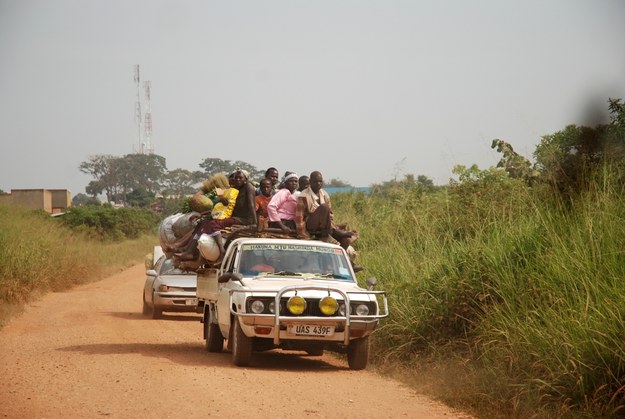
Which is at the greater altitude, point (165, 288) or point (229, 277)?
point (229, 277)

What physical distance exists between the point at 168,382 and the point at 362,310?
2.90 meters

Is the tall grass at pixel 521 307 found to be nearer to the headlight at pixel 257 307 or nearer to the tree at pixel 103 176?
the headlight at pixel 257 307

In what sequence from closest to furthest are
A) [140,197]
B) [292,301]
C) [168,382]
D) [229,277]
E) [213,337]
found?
[168,382], [292,301], [229,277], [213,337], [140,197]

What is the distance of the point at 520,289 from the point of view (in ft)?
40.1

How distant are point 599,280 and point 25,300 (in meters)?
19.7

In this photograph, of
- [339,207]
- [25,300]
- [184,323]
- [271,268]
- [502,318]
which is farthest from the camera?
[339,207]

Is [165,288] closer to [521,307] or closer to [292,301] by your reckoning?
[292,301]

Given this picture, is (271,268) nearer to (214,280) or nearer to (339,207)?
(214,280)

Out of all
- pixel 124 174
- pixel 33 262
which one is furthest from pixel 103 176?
pixel 33 262

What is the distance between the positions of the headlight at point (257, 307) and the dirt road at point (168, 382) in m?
0.77

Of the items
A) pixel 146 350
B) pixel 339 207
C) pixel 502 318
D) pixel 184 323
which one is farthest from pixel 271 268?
pixel 339 207

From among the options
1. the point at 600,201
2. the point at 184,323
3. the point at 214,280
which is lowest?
the point at 184,323

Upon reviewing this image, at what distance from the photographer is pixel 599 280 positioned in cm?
1034

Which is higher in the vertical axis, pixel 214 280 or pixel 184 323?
pixel 214 280
